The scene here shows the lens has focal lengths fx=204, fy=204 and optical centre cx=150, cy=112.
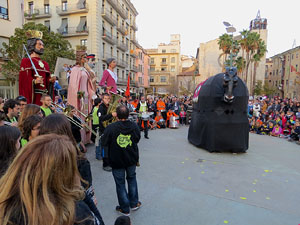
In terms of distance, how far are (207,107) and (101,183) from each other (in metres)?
4.17

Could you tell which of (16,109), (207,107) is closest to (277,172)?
(207,107)

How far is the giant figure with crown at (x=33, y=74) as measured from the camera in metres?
4.36

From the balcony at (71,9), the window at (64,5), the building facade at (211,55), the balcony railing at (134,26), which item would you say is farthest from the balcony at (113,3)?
the building facade at (211,55)

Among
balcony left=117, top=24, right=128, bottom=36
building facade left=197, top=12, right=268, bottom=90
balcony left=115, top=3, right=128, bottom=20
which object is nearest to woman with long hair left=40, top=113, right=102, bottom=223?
balcony left=117, top=24, right=128, bottom=36

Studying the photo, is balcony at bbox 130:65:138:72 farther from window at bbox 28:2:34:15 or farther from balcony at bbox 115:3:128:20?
window at bbox 28:2:34:15

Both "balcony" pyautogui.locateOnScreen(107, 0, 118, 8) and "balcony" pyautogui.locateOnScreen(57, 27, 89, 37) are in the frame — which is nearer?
"balcony" pyautogui.locateOnScreen(57, 27, 89, 37)

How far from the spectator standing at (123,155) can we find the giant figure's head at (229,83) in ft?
12.6

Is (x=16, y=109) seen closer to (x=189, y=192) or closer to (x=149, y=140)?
(x=189, y=192)

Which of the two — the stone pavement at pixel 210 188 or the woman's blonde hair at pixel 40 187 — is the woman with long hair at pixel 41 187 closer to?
the woman's blonde hair at pixel 40 187

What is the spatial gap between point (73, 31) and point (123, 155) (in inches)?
1191

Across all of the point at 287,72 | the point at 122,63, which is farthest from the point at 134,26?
the point at 287,72

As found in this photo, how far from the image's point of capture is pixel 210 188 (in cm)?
413

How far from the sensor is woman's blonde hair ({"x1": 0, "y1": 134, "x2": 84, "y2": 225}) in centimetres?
99

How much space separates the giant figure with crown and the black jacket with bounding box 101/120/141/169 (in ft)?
7.33
